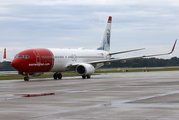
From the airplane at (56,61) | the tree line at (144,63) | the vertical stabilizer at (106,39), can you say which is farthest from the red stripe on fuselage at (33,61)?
the tree line at (144,63)

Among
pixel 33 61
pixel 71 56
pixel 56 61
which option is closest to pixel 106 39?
pixel 71 56

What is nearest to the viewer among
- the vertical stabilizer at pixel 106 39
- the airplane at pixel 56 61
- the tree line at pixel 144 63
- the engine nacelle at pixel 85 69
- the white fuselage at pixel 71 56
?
the airplane at pixel 56 61

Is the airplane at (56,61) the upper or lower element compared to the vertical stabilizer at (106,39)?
lower

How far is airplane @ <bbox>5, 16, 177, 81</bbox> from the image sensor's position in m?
38.9

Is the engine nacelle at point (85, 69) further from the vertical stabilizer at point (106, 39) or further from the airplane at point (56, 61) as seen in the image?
the vertical stabilizer at point (106, 39)

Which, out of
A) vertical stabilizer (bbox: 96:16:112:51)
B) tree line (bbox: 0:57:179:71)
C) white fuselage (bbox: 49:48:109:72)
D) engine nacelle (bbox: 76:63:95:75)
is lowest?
tree line (bbox: 0:57:179:71)

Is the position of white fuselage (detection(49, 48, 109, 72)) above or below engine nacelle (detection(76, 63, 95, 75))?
above

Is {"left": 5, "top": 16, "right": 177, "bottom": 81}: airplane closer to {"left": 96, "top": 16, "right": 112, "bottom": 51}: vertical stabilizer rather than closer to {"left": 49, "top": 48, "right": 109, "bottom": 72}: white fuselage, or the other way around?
{"left": 49, "top": 48, "right": 109, "bottom": 72}: white fuselage

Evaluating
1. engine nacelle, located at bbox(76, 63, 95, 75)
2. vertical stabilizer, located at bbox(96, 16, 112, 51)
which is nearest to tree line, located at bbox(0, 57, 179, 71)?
vertical stabilizer, located at bbox(96, 16, 112, 51)

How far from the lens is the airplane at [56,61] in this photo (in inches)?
1531

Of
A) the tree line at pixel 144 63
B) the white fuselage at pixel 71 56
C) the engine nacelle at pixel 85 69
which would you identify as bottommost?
the tree line at pixel 144 63

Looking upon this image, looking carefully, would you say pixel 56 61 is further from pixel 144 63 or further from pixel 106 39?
pixel 144 63

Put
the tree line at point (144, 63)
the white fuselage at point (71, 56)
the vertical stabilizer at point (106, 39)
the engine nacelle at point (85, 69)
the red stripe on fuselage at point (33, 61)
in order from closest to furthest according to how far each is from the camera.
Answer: the red stripe on fuselage at point (33, 61), the engine nacelle at point (85, 69), the white fuselage at point (71, 56), the vertical stabilizer at point (106, 39), the tree line at point (144, 63)

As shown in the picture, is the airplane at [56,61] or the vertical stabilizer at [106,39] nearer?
the airplane at [56,61]
